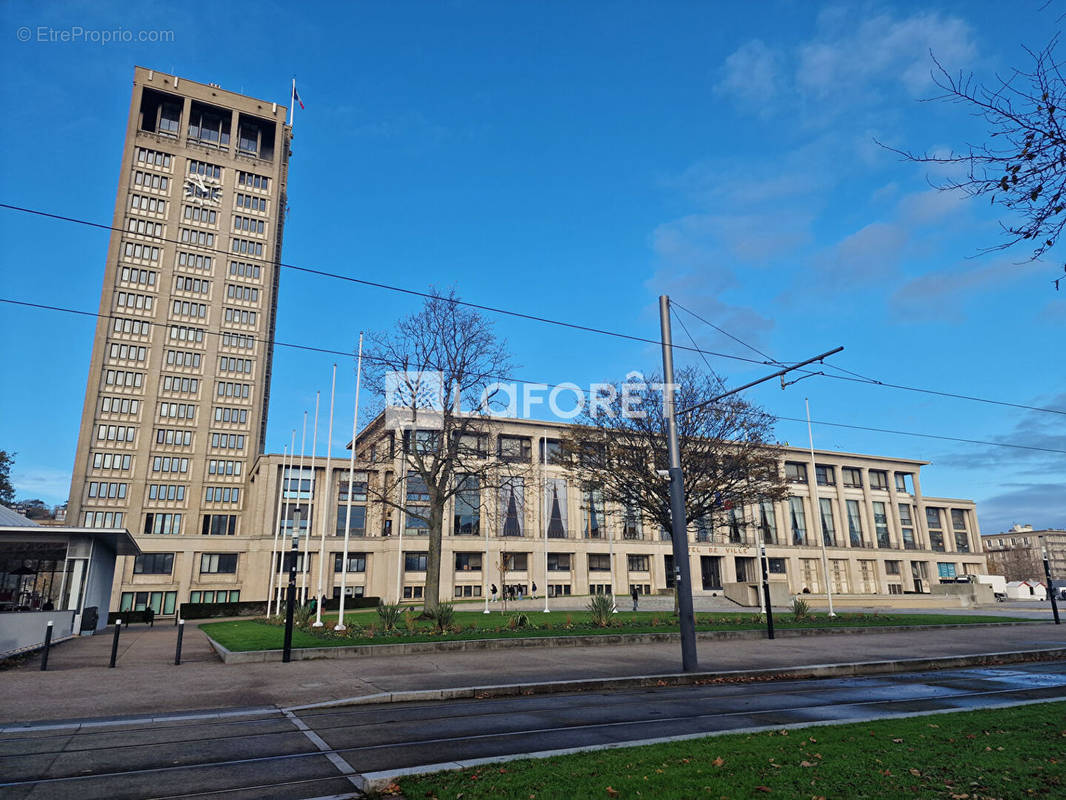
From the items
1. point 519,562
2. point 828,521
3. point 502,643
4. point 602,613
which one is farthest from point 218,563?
point 828,521

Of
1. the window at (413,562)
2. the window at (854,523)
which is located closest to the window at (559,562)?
the window at (413,562)

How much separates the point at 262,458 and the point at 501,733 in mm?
72612

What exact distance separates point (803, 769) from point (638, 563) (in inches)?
3037

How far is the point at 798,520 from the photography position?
93.7 meters

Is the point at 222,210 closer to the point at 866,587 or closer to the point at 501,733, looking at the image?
the point at 501,733

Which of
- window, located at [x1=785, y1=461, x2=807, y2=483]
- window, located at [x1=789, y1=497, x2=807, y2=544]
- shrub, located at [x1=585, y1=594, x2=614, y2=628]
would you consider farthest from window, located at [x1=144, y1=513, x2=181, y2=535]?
window, located at [x1=785, y1=461, x2=807, y2=483]

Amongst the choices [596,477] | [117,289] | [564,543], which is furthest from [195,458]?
[596,477]

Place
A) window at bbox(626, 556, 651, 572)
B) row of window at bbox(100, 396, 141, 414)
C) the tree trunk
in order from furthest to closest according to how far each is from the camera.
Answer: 1. window at bbox(626, 556, 651, 572)
2. row of window at bbox(100, 396, 141, 414)
3. the tree trunk

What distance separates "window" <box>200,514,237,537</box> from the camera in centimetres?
7975

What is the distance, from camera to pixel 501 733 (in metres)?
9.70

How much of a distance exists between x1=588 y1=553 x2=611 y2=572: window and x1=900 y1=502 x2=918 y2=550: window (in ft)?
181

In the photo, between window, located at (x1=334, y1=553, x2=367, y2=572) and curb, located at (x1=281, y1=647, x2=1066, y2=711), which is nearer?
curb, located at (x1=281, y1=647, x2=1066, y2=711)

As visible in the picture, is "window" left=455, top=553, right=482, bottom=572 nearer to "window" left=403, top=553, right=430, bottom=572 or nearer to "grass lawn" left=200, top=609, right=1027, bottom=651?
"window" left=403, top=553, right=430, bottom=572

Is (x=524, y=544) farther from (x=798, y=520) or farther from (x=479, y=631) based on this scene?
(x=479, y=631)
